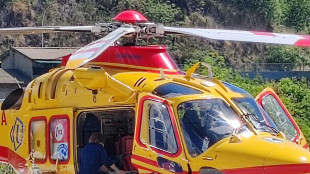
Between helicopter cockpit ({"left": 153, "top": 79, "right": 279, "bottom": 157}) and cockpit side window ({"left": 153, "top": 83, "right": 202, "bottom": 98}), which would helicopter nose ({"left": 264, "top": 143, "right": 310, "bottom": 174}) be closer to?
helicopter cockpit ({"left": 153, "top": 79, "right": 279, "bottom": 157})

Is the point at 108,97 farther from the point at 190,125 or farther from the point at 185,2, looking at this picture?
the point at 185,2

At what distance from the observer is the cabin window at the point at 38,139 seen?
8969mm

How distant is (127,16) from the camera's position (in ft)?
28.4

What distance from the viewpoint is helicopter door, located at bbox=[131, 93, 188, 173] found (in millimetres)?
7309

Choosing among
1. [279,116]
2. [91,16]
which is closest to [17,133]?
[279,116]

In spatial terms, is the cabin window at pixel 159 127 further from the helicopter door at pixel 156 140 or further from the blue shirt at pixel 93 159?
the blue shirt at pixel 93 159

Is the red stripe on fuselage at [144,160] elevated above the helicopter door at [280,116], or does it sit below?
below

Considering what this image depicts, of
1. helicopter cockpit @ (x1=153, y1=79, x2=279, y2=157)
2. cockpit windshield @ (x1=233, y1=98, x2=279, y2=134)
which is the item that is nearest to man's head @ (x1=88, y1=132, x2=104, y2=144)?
helicopter cockpit @ (x1=153, y1=79, x2=279, y2=157)

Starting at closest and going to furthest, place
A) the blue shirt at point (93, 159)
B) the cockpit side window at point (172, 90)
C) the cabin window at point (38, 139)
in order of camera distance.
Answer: the cockpit side window at point (172, 90)
the blue shirt at point (93, 159)
the cabin window at point (38, 139)

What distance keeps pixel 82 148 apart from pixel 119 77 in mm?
998

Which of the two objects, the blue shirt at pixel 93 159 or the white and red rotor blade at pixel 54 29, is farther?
the white and red rotor blade at pixel 54 29

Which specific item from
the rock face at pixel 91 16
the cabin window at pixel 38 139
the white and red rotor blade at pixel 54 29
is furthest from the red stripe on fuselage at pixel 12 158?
the rock face at pixel 91 16

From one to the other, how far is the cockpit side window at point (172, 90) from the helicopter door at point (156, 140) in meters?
0.09

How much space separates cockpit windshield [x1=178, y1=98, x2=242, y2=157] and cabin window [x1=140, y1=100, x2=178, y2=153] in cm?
16
